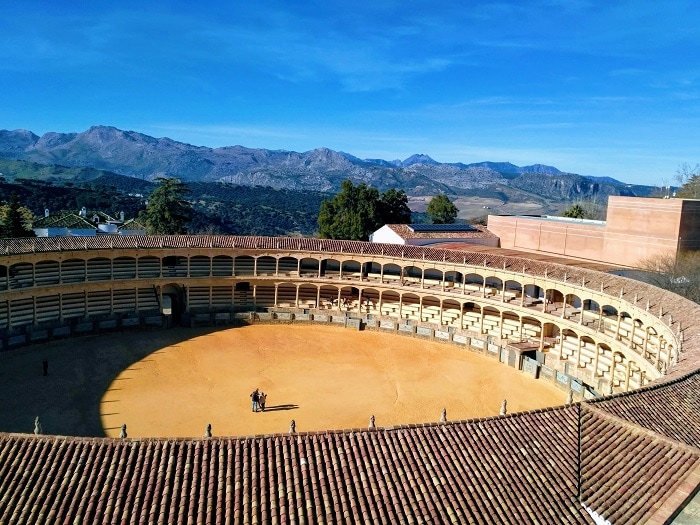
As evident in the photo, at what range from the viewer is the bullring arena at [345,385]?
12672mm

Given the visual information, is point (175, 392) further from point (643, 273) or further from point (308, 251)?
point (643, 273)

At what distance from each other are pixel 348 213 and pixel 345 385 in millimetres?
36981

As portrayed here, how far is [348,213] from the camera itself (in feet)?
225

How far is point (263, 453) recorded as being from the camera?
540 inches

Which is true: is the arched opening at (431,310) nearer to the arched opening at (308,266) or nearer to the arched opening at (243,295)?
the arched opening at (308,266)

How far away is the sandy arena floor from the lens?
2816 cm

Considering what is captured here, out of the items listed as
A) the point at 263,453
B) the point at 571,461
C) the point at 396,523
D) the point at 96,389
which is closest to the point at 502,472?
the point at 571,461

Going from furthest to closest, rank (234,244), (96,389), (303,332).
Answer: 1. (234,244)
2. (303,332)
3. (96,389)

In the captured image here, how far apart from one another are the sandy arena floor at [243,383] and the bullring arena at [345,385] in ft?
0.65

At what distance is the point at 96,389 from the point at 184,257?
20.6m

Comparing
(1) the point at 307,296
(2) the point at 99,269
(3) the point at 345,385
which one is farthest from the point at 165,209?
(3) the point at 345,385

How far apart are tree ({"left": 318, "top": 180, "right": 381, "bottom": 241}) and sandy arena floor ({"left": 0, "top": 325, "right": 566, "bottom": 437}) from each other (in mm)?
24660

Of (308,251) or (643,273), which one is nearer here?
(643,273)

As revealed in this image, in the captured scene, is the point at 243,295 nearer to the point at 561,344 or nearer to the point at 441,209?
the point at 561,344
